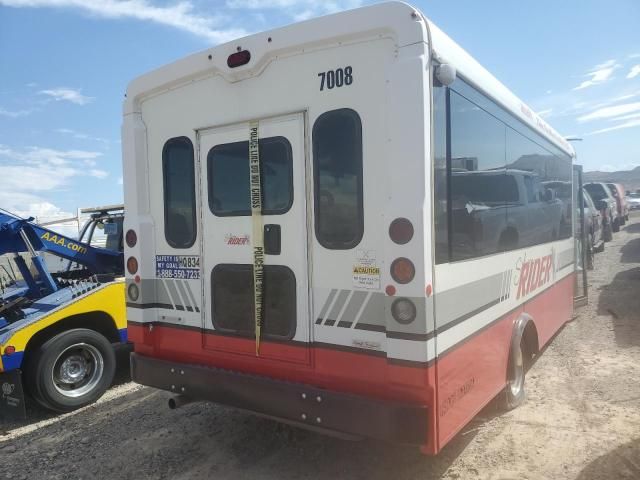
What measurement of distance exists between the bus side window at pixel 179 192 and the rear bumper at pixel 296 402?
0.95m

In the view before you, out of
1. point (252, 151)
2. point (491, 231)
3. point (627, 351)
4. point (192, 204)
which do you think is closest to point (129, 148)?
point (192, 204)

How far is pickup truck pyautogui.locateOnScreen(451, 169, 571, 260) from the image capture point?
10.3ft

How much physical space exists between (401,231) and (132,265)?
2.33m

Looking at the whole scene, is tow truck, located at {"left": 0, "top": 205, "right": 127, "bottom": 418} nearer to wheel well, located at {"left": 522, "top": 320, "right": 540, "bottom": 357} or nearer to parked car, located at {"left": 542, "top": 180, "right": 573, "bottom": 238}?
wheel well, located at {"left": 522, "top": 320, "right": 540, "bottom": 357}

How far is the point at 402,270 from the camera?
272 centimetres

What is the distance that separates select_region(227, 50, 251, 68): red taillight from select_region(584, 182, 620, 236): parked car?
16.0m

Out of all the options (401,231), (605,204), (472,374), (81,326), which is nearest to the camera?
(401,231)

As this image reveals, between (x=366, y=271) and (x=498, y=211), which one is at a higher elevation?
(x=498, y=211)

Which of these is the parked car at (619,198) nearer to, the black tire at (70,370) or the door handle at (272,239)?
the black tire at (70,370)

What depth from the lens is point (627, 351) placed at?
6094 mm

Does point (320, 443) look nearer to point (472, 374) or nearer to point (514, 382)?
point (472, 374)

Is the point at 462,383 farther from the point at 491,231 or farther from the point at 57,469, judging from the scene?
the point at 57,469

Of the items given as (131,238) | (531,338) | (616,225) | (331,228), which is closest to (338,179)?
(331,228)

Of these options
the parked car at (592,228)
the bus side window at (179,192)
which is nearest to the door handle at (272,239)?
the bus side window at (179,192)
